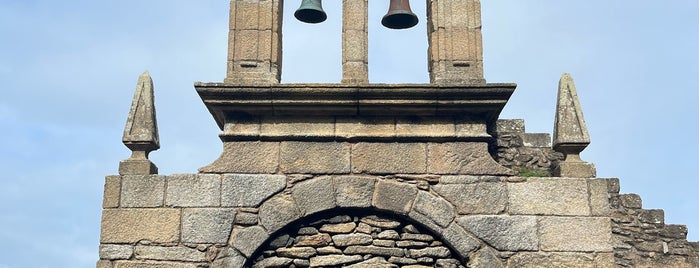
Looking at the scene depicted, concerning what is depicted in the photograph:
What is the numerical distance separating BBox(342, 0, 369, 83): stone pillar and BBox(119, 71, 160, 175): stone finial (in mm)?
1747

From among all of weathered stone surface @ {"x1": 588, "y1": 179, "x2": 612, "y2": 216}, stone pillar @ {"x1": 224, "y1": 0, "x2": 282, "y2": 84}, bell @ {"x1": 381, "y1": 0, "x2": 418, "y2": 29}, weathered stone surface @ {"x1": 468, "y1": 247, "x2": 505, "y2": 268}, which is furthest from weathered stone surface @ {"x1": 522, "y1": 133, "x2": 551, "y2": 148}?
stone pillar @ {"x1": 224, "y1": 0, "x2": 282, "y2": 84}

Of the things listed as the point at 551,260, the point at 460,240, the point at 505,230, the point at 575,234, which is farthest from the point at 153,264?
the point at 575,234

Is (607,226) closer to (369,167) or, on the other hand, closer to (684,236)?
(369,167)

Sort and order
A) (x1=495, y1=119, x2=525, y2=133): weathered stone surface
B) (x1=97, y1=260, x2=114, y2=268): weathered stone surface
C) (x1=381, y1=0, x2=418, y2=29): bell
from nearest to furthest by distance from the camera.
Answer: (x1=97, y1=260, x2=114, y2=268): weathered stone surface < (x1=381, y1=0, x2=418, y2=29): bell < (x1=495, y1=119, x2=525, y2=133): weathered stone surface

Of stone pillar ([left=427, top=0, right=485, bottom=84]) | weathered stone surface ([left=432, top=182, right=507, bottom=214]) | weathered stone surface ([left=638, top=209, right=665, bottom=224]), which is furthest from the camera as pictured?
weathered stone surface ([left=638, top=209, right=665, bottom=224])

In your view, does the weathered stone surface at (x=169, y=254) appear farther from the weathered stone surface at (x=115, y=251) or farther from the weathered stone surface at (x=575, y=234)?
the weathered stone surface at (x=575, y=234)

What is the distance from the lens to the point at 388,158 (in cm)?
702

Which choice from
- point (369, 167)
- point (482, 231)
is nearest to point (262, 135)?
point (369, 167)

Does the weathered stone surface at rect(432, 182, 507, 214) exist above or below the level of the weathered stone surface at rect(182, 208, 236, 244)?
above

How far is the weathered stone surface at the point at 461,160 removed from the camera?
275 inches

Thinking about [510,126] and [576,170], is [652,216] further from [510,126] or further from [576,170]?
[576,170]

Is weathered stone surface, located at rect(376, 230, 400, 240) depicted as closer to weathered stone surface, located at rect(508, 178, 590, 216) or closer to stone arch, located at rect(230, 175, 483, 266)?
stone arch, located at rect(230, 175, 483, 266)

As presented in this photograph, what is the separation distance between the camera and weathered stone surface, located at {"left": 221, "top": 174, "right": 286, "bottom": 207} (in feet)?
22.6

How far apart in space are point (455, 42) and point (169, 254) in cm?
314
